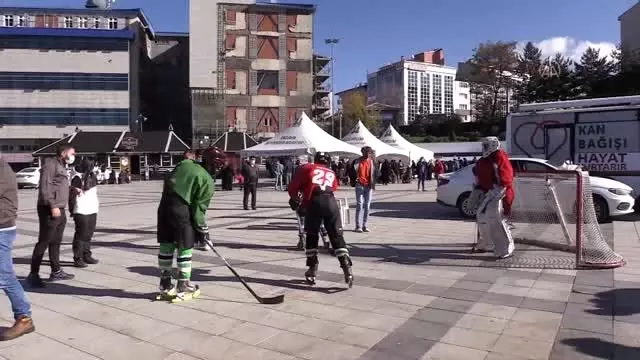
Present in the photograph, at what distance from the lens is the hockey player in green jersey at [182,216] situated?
20.3ft

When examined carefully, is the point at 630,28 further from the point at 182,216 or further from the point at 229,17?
the point at 182,216

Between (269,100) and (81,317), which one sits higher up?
(269,100)

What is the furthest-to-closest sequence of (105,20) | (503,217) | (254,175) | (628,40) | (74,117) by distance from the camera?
(628,40) < (105,20) < (74,117) < (254,175) < (503,217)

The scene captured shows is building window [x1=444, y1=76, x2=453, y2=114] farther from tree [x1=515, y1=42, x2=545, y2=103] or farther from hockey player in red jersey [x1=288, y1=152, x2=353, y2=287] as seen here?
hockey player in red jersey [x1=288, y1=152, x2=353, y2=287]

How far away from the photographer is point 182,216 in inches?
243

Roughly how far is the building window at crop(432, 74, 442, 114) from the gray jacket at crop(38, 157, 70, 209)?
119 m

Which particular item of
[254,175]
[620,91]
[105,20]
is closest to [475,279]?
[254,175]

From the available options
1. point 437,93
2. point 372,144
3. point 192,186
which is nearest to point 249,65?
Result: point 372,144

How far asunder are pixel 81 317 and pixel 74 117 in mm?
65559

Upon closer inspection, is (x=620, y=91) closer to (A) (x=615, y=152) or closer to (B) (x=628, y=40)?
(B) (x=628, y=40)

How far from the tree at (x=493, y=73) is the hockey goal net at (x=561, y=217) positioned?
239ft

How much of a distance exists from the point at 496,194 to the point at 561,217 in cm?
127

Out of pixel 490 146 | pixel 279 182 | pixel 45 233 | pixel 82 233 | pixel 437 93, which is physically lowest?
pixel 279 182

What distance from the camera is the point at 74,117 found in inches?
2581
